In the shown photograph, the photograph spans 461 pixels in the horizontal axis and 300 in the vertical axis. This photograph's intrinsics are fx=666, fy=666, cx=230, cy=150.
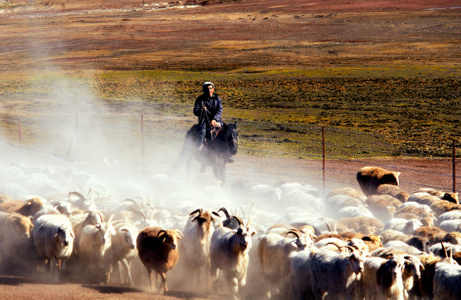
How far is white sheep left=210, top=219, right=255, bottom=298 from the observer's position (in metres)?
10.2

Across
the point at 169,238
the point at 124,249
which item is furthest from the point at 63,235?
the point at 169,238

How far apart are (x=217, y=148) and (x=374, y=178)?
13.5 feet

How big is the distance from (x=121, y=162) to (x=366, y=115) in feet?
64.1

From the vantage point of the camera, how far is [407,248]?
10492 millimetres

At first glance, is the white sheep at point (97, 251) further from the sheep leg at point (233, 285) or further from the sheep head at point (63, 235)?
the sheep leg at point (233, 285)

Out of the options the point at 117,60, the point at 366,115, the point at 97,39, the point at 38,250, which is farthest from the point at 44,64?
the point at 38,250

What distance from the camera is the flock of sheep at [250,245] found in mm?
9445

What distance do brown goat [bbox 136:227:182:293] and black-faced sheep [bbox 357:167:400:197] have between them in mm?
7544

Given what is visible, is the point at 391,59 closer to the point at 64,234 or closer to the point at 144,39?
the point at 144,39

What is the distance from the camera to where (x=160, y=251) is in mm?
10656

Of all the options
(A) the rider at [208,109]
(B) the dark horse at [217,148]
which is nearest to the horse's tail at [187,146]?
(B) the dark horse at [217,148]

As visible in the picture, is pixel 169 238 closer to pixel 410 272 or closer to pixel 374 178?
pixel 410 272

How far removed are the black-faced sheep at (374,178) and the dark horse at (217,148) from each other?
138 inches

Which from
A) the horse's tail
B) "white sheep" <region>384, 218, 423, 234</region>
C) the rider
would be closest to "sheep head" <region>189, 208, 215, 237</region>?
"white sheep" <region>384, 218, 423, 234</region>
